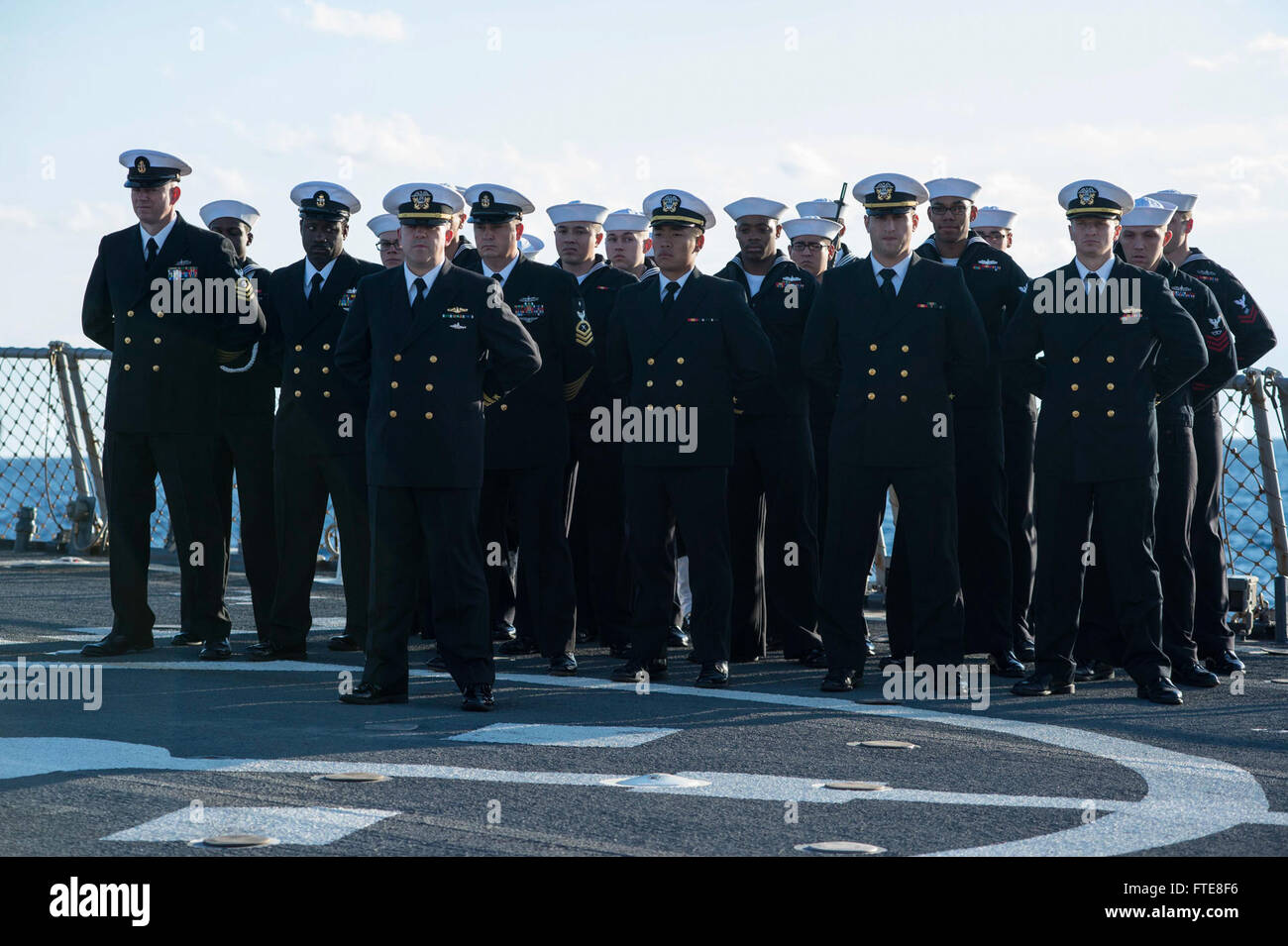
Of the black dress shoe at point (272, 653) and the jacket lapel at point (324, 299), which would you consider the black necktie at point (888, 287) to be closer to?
the jacket lapel at point (324, 299)

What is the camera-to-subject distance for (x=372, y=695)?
6.88 metres

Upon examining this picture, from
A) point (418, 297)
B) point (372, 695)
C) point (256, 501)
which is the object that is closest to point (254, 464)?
point (256, 501)

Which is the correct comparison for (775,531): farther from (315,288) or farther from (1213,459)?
(315,288)

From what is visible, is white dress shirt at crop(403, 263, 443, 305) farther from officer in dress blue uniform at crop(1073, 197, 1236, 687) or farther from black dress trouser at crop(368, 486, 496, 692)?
officer in dress blue uniform at crop(1073, 197, 1236, 687)

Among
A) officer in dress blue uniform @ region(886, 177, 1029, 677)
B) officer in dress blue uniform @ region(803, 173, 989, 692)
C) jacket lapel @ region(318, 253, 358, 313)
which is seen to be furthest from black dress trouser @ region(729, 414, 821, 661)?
jacket lapel @ region(318, 253, 358, 313)

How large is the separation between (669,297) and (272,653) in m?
2.60

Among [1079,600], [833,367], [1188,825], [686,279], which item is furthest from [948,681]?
[1188,825]

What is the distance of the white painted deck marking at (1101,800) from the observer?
14.5ft

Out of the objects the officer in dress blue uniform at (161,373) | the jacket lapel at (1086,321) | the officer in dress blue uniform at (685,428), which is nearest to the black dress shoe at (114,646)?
the officer in dress blue uniform at (161,373)

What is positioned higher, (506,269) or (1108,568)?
(506,269)

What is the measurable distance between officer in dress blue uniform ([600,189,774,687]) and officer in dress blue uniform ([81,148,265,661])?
2055 mm

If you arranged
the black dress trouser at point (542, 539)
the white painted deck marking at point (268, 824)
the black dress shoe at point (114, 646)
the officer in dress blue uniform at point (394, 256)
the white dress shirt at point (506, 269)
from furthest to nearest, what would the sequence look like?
the officer in dress blue uniform at point (394, 256), the white dress shirt at point (506, 269), the black dress shoe at point (114, 646), the black dress trouser at point (542, 539), the white painted deck marking at point (268, 824)

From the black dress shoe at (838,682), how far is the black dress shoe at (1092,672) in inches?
46.1
